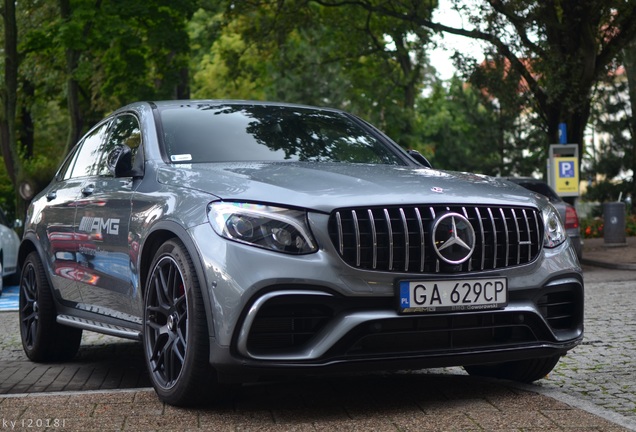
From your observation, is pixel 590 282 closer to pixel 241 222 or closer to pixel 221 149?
pixel 221 149

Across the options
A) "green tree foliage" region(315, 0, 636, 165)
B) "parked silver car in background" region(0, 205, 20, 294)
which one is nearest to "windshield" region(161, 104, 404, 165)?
"parked silver car in background" region(0, 205, 20, 294)

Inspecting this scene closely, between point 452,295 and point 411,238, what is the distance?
0.33 meters

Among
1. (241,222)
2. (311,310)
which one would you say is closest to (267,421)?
(311,310)

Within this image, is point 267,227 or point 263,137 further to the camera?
point 263,137

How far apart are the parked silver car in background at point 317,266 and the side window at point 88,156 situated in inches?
41.6

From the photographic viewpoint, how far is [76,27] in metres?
24.8

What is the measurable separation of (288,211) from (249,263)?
307 mm

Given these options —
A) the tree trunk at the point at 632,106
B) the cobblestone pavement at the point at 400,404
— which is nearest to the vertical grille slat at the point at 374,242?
the cobblestone pavement at the point at 400,404

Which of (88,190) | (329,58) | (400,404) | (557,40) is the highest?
(329,58)

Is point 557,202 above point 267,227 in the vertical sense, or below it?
below

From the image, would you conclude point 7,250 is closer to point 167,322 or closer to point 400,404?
point 167,322

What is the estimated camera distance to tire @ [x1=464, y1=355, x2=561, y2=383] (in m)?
6.14

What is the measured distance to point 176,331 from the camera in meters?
5.58

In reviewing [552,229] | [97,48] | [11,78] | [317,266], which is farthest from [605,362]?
[11,78]
